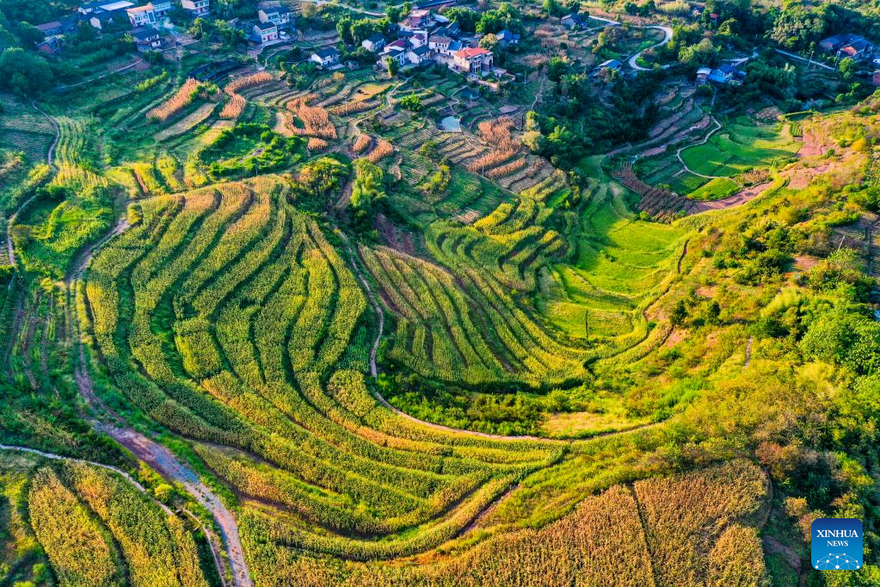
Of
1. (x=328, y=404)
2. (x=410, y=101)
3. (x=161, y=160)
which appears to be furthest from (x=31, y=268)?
(x=410, y=101)

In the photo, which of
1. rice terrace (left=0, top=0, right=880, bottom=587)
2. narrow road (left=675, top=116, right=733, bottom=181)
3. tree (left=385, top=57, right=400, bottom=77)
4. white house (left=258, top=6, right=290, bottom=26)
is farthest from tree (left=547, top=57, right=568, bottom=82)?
white house (left=258, top=6, right=290, bottom=26)

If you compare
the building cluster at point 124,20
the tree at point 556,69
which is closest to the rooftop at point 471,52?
the tree at point 556,69

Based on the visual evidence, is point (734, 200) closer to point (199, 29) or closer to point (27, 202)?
point (27, 202)

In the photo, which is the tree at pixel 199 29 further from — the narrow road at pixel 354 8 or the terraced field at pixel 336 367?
the narrow road at pixel 354 8

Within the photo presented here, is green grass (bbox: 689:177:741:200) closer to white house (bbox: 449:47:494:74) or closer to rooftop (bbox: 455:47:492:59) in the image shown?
white house (bbox: 449:47:494:74)

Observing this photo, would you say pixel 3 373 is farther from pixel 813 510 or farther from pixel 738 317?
pixel 738 317

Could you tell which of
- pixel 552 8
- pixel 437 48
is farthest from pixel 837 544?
pixel 552 8
